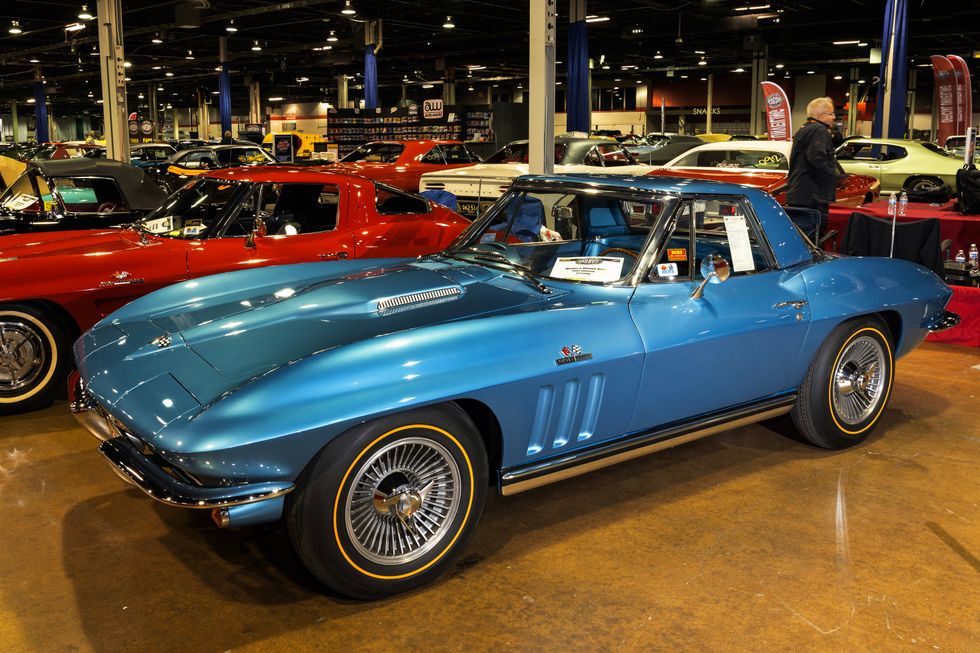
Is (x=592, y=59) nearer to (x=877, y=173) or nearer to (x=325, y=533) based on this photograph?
(x=877, y=173)

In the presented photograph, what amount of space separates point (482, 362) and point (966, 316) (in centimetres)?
536

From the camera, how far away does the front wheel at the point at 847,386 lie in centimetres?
423

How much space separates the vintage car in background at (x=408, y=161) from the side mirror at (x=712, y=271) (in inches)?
470

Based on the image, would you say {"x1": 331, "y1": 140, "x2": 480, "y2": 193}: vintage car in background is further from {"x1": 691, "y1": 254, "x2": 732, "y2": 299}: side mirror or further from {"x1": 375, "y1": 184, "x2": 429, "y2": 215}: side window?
{"x1": 691, "y1": 254, "x2": 732, "y2": 299}: side mirror

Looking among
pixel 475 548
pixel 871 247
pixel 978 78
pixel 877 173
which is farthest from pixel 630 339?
pixel 978 78

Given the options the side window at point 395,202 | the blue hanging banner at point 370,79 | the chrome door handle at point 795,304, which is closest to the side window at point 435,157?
the side window at point 395,202

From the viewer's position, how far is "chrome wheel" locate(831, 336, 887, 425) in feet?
14.3

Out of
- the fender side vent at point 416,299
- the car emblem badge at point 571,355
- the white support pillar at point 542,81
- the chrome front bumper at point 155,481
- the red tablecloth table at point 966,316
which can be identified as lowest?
the red tablecloth table at point 966,316

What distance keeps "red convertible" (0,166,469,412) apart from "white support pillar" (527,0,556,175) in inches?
80.1

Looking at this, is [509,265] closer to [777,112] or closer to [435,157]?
[435,157]

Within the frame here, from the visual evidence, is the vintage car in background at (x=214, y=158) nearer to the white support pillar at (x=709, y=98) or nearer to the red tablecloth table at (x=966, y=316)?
the red tablecloth table at (x=966, y=316)

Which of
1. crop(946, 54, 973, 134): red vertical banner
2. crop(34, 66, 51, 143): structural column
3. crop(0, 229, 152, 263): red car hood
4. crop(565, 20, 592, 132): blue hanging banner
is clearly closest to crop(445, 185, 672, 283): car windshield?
crop(0, 229, 152, 263): red car hood

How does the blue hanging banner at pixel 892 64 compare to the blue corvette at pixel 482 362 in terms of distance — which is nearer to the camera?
the blue corvette at pixel 482 362

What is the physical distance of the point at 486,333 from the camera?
10.1 ft
